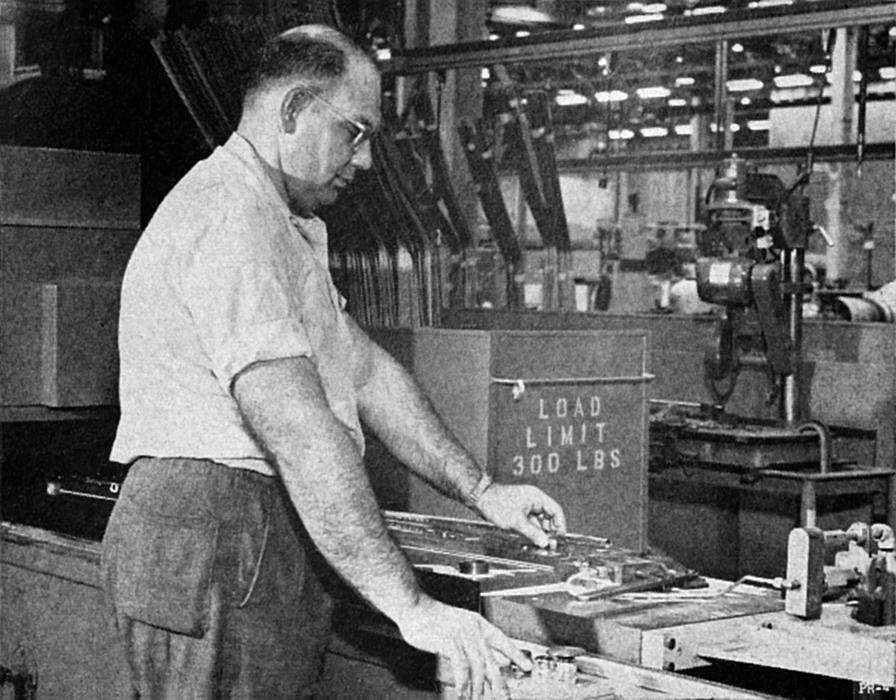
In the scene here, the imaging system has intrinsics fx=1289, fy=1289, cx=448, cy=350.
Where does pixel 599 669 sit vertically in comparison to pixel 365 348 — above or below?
below

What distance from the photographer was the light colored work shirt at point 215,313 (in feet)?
4.84

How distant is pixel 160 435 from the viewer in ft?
5.31

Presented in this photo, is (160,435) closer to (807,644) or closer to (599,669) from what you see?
(599,669)

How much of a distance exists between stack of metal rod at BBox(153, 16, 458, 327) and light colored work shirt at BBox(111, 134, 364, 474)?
95 centimetres

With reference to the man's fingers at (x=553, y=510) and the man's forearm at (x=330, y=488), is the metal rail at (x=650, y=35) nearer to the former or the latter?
the man's fingers at (x=553, y=510)

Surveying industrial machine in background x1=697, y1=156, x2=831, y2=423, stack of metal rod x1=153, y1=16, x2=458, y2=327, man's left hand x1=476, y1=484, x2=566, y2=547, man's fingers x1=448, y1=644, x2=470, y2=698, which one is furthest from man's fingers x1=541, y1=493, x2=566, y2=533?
industrial machine in background x1=697, y1=156, x2=831, y2=423

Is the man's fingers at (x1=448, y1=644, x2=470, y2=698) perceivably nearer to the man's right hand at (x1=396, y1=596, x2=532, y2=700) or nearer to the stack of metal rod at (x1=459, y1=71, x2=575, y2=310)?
the man's right hand at (x1=396, y1=596, x2=532, y2=700)

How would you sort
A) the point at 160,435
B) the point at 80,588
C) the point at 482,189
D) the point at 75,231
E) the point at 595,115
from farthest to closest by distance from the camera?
the point at 595,115, the point at 482,189, the point at 75,231, the point at 80,588, the point at 160,435

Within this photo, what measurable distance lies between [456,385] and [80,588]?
706 millimetres

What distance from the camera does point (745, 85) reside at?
920cm

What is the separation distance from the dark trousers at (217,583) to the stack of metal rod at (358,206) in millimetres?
1111

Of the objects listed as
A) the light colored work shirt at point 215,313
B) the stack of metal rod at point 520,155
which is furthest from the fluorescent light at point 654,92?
the light colored work shirt at point 215,313

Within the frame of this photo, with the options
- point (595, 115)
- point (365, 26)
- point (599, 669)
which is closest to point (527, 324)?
point (365, 26)

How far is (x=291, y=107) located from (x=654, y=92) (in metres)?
7.71
